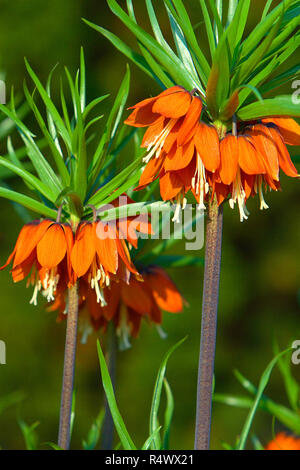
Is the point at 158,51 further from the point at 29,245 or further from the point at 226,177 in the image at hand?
the point at 29,245

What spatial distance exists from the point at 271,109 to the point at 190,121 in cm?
10

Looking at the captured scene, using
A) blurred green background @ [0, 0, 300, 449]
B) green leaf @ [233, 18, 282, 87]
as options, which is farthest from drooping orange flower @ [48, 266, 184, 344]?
blurred green background @ [0, 0, 300, 449]

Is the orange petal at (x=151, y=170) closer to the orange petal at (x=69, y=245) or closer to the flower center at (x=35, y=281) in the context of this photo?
the orange petal at (x=69, y=245)

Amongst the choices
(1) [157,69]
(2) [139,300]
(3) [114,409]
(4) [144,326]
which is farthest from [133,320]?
(4) [144,326]

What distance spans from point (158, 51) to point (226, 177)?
0.57 feet

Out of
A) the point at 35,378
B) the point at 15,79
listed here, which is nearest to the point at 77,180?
the point at 15,79

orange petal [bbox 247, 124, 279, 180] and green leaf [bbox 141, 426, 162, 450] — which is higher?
orange petal [bbox 247, 124, 279, 180]

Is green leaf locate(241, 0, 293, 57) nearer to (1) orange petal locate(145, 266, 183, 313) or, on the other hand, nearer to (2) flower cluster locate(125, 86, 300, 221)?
(2) flower cluster locate(125, 86, 300, 221)

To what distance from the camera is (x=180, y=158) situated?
860 millimetres

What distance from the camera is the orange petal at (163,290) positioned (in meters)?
1.28

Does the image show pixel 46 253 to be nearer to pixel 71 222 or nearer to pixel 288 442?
pixel 71 222

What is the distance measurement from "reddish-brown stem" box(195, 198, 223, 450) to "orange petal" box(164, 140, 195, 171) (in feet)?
0.22

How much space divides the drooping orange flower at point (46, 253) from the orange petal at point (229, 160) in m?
0.25

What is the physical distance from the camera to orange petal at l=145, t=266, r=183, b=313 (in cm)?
128
